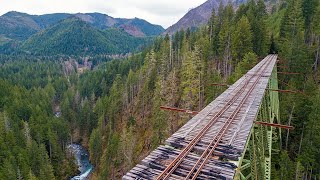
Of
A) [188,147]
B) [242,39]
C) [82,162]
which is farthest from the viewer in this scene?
[82,162]

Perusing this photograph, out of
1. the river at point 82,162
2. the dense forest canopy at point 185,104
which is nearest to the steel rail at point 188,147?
the dense forest canopy at point 185,104

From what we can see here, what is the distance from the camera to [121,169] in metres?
63.7

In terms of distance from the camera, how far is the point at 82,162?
256 ft

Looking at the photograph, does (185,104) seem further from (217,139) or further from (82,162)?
(217,139)

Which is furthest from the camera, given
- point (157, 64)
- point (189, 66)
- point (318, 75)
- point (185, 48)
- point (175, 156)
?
point (157, 64)

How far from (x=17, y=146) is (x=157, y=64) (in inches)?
1736

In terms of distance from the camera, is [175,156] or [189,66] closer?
[175,156]

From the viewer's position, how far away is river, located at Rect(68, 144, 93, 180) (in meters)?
68.7

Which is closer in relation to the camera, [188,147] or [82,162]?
[188,147]

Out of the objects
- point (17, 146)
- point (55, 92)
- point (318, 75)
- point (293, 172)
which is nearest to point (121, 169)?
point (17, 146)

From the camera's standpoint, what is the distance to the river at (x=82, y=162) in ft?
225

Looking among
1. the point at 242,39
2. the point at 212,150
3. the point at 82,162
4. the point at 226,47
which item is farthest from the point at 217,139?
the point at 82,162

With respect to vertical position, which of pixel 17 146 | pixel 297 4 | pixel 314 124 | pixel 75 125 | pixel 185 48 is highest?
pixel 297 4

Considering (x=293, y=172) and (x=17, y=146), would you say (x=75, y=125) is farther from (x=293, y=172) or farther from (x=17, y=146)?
(x=293, y=172)
